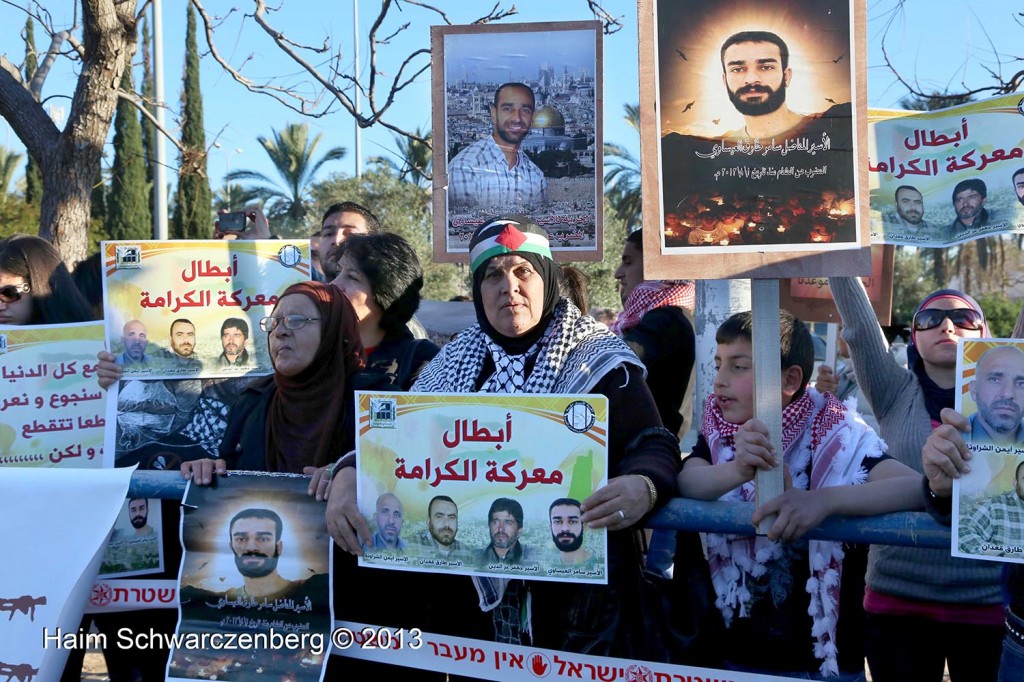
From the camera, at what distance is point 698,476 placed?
2516 mm

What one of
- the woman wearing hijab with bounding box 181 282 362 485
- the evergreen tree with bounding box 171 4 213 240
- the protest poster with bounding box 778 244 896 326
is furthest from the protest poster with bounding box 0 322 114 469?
the evergreen tree with bounding box 171 4 213 240

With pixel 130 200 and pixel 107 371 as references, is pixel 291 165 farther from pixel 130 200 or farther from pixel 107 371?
pixel 107 371

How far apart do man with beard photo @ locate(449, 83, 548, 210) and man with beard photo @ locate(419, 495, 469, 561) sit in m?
1.49

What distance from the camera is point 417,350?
3637 mm

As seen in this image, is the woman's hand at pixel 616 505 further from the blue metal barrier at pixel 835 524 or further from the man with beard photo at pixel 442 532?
the man with beard photo at pixel 442 532

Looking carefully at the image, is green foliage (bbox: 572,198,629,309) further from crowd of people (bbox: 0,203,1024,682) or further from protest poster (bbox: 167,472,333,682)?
protest poster (bbox: 167,472,333,682)

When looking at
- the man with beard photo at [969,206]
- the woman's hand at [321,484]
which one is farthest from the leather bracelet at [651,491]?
the man with beard photo at [969,206]

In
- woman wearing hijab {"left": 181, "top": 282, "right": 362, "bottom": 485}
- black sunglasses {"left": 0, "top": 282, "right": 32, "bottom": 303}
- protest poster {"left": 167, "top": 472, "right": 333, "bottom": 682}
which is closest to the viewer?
protest poster {"left": 167, "top": 472, "right": 333, "bottom": 682}

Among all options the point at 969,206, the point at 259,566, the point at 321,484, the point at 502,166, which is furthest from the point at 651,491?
the point at 969,206

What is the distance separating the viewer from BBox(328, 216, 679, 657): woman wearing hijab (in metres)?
2.59

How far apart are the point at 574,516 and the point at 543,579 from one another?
0.55 feet

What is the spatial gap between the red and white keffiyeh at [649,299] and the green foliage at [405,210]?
21.0 m

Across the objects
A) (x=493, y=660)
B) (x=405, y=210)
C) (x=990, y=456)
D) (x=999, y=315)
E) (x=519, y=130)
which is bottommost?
(x=493, y=660)

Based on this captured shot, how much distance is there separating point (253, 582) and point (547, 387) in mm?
970
